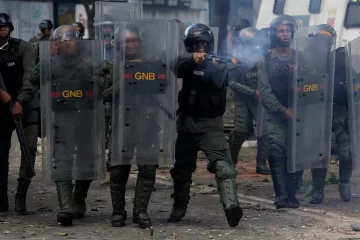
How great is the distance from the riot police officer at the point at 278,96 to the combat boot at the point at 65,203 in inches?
81.1

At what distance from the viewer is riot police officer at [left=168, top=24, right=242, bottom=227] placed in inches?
317

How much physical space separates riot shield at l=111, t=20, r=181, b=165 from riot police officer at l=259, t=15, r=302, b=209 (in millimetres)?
1538

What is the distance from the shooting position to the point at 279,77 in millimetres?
9344

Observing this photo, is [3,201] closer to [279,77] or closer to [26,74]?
[26,74]

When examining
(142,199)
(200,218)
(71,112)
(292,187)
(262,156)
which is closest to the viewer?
(142,199)

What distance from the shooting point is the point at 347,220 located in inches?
344

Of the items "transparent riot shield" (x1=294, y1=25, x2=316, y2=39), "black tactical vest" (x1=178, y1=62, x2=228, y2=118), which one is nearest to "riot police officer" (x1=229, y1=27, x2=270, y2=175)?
"transparent riot shield" (x1=294, y1=25, x2=316, y2=39)

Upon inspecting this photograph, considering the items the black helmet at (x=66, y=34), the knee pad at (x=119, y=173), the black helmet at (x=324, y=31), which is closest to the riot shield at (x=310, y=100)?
the black helmet at (x=324, y=31)

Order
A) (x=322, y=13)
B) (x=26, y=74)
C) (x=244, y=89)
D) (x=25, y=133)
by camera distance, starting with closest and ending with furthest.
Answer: (x=26, y=74)
(x=25, y=133)
(x=244, y=89)
(x=322, y=13)

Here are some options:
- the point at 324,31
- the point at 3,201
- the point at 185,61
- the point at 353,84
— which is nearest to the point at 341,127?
the point at 353,84

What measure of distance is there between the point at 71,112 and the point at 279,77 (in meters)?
2.15

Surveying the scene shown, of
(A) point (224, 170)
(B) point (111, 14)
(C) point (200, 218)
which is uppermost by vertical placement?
(B) point (111, 14)

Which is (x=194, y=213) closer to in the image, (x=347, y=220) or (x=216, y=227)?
(x=216, y=227)

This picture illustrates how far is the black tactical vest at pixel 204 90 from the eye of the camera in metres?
8.21
